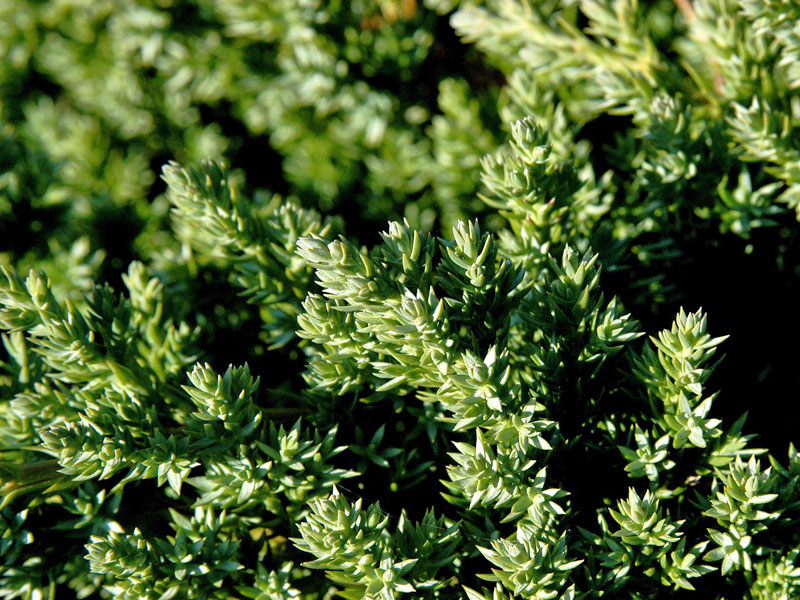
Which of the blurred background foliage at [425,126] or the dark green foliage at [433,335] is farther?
the blurred background foliage at [425,126]

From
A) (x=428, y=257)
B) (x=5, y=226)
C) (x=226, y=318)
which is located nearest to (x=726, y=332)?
(x=428, y=257)

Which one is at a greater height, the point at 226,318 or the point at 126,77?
the point at 126,77

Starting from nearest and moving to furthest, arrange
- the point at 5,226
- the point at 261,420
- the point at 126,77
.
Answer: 1. the point at 261,420
2. the point at 5,226
3. the point at 126,77

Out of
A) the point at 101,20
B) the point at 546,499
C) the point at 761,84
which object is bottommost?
the point at 546,499

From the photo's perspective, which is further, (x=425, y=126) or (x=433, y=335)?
(x=425, y=126)

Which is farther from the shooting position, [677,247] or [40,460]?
[677,247]

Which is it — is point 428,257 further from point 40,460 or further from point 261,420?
point 40,460

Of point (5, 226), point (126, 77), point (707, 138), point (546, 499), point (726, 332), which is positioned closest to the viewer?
point (546, 499)

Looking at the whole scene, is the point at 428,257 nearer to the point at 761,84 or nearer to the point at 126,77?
the point at 761,84

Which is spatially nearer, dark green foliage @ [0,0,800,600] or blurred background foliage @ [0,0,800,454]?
dark green foliage @ [0,0,800,600]

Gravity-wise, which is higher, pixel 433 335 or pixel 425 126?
pixel 433 335
